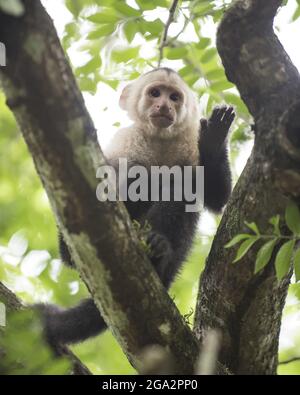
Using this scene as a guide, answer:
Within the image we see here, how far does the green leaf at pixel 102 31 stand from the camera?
205 inches

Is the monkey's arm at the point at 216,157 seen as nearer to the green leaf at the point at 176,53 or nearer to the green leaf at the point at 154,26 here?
the green leaf at the point at 176,53

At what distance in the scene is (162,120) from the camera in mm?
6949

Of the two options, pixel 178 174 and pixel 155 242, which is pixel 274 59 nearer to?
pixel 155 242

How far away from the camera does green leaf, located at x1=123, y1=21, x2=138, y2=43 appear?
522 centimetres

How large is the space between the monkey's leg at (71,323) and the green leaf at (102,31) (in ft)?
7.88

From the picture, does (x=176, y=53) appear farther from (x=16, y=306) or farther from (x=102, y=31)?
(x=16, y=306)

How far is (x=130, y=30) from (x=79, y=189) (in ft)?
7.60

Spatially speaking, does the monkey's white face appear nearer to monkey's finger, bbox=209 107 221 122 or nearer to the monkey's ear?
the monkey's ear

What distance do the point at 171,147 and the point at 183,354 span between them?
3491 millimetres

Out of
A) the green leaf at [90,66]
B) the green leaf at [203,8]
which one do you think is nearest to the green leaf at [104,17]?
the green leaf at [90,66]

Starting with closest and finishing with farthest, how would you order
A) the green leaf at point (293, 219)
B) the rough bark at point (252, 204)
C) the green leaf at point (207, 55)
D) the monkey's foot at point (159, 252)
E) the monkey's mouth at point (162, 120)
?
the green leaf at point (293, 219) < the rough bark at point (252, 204) < the monkey's foot at point (159, 252) < the green leaf at point (207, 55) < the monkey's mouth at point (162, 120)

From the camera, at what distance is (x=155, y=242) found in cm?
512

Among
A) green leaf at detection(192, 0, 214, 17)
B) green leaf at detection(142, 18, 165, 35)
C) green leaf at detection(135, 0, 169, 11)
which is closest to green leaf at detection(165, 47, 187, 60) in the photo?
green leaf at detection(142, 18, 165, 35)
